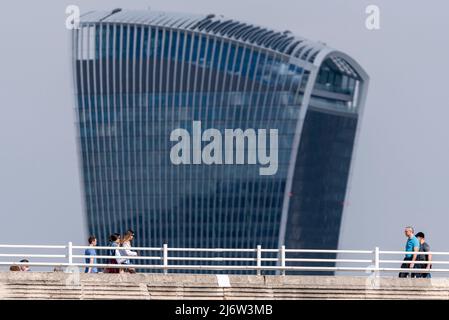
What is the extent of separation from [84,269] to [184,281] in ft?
16.8

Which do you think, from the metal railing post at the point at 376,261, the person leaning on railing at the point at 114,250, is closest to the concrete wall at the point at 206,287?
the metal railing post at the point at 376,261

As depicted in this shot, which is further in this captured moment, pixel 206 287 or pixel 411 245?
pixel 411 245

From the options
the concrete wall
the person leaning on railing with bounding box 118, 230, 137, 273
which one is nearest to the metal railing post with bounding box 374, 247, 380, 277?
the concrete wall

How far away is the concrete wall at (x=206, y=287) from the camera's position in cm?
7062

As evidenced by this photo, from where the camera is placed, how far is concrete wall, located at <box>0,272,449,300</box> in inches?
2781

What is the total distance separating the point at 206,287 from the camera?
71.9 metres

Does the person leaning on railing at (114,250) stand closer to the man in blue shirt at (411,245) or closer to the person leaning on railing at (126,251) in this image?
the person leaning on railing at (126,251)

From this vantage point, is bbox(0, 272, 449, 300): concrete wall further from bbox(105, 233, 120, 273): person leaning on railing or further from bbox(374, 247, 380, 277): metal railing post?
bbox(105, 233, 120, 273): person leaning on railing

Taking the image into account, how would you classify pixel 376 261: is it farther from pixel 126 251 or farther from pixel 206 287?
pixel 126 251

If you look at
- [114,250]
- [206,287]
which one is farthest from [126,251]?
[206,287]

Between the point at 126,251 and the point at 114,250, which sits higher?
the point at 126,251

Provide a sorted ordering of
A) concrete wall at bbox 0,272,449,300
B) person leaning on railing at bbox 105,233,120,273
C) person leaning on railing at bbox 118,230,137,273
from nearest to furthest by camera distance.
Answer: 1. concrete wall at bbox 0,272,449,300
2. person leaning on railing at bbox 118,230,137,273
3. person leaning on railing at bbox 105,233,120,273

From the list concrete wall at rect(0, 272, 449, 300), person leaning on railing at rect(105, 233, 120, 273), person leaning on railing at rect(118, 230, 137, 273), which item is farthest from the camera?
person leaning on railing at rect(105, 233, 120, 273)
